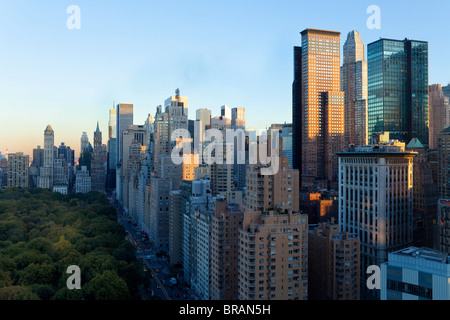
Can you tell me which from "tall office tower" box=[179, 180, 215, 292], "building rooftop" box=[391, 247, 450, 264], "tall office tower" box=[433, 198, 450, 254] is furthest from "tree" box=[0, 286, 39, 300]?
"tall office tower" box=[433, 198, 450, 254]

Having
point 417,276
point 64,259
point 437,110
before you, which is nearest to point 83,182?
point 64,259

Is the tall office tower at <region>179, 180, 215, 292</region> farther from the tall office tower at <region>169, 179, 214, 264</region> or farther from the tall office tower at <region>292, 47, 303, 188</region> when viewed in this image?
the tall office tower at <region>292, 47, 303, 188</region>

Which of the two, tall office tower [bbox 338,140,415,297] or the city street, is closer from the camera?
the city street

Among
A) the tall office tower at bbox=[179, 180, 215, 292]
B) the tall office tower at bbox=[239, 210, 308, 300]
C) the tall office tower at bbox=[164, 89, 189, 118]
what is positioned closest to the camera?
the tall office tower at bbox=[239, 210, 308, 300]

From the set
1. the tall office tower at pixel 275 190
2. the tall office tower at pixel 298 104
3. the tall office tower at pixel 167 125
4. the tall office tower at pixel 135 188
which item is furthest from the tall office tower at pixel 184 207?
the tall office tower at pixel 298 104

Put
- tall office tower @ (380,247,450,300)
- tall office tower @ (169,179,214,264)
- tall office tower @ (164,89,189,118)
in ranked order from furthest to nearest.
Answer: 1. tall office tower @ (164,89,189,118)
2. tall office tower @ (169,179,214,264)
3. tall office tower @ (380,247,450,300)

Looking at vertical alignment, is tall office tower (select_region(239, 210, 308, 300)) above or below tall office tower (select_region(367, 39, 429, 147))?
below
